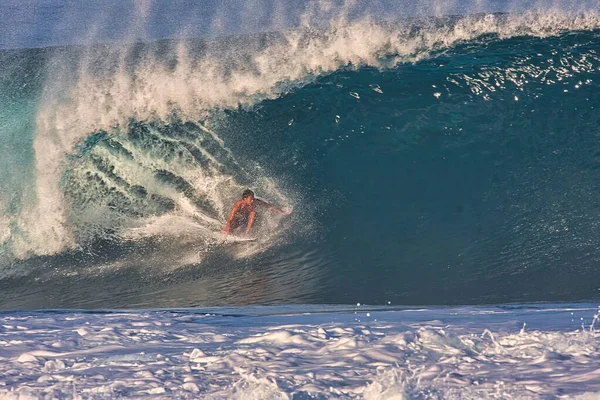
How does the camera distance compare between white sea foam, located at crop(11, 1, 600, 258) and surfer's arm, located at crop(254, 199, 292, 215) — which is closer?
surfer's arm, located at crop(254, 199, 292, 215)

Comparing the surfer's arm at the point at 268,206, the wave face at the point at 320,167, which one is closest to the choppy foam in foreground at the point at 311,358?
the wave face at the point at 320,167

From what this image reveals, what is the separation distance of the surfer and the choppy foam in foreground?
3.84m

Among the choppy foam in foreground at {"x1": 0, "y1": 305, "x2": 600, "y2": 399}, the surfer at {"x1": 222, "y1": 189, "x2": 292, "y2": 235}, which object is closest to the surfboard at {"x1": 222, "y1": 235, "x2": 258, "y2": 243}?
the surfer at {"x1": 222, "y1": 189, "x2": 292, "y2": 235}

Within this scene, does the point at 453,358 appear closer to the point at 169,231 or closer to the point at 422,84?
the point at 169,231

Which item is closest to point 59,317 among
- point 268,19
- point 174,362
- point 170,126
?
point 174,362

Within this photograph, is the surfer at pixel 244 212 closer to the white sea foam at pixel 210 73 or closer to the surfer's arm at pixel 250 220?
the surfer's arm at pixel 250 220

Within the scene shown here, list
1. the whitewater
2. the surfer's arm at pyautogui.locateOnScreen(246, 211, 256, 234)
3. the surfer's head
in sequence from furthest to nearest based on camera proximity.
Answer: the surfer's arm at pyautogui.locateOnScreen(246, 211, 256, 234) → the surfer's head → the whitewater

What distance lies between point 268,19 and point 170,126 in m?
4.96

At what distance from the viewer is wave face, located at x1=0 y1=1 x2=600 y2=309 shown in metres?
8.92

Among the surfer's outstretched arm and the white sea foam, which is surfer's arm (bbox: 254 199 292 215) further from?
the white sea foam

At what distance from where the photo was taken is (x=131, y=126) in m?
11.7

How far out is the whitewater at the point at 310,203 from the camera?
4.73 m

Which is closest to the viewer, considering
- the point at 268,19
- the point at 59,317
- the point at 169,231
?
the point at 59,317

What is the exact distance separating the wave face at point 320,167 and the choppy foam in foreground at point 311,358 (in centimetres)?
284
